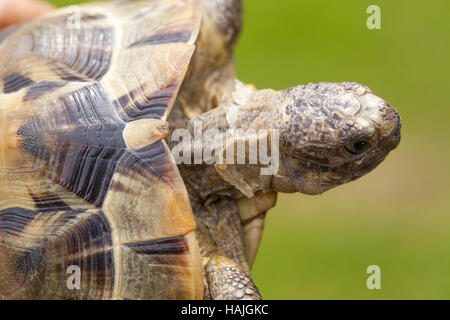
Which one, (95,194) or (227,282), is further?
(227,282)

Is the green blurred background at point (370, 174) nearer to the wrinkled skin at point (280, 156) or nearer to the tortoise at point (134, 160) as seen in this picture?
the wrinkled skin at point (280, 156)

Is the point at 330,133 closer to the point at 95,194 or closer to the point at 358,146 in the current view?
the point at 358,146

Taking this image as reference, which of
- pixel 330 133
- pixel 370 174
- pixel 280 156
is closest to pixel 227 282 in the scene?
pixel 280 156

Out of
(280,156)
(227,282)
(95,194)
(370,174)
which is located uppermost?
(370,174)

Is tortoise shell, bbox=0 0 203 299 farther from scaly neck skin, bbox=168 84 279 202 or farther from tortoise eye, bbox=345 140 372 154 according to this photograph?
tortoise eye, bbox=345 140 372 154

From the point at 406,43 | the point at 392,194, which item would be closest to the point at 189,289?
the point at 392,194

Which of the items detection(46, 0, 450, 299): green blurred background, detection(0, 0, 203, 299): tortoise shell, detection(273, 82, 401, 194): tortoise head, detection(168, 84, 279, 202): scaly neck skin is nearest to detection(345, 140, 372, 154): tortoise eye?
detection(273, 82, 401, 194): tortoise head
